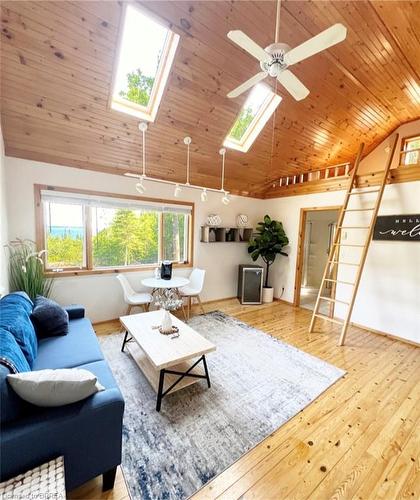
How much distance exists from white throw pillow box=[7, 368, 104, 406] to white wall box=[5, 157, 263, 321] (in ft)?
8.39

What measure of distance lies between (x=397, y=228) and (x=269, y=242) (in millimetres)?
2098

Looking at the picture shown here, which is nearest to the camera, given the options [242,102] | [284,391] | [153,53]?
[284,391]

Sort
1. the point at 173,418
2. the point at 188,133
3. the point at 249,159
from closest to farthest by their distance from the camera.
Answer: the point at 173,418
the point at 188,133
the point at 249,159

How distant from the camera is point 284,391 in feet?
7.20

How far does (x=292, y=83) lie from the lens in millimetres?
1828

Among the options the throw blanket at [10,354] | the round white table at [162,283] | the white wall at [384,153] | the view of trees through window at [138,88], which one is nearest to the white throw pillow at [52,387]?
the throw blanket at [10,354]

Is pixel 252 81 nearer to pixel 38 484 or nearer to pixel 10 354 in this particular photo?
pixel 10 354

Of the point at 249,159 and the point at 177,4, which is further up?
the point at 177,4

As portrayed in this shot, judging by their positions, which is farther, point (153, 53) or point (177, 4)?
point (153, 53)

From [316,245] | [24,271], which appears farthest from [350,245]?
[24,271]

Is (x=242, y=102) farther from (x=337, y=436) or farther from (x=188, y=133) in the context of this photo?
(x=337, y=436)

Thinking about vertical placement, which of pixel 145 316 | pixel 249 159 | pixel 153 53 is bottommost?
pixel 145 316

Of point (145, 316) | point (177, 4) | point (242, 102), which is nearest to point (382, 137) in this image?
point (242, 102)

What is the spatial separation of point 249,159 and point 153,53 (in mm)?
2167
